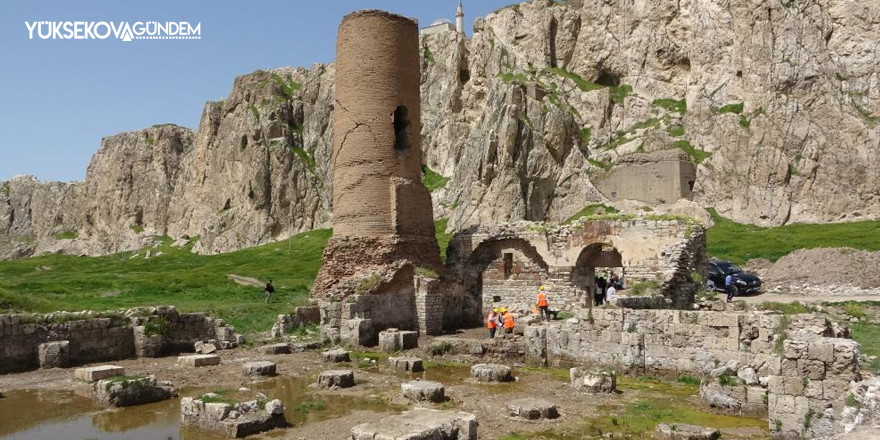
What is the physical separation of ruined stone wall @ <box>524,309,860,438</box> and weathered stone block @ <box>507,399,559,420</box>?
115 inches

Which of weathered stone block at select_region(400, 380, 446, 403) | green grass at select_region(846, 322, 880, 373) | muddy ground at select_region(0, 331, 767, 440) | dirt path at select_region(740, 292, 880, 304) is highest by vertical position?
dirt path at select_region(740, 292, 880, 304)

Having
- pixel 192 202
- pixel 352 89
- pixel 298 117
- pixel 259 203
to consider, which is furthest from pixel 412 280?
pixel 192 202

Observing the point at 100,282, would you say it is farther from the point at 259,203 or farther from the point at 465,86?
the point at 465,86

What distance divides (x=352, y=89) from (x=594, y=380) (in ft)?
48.6

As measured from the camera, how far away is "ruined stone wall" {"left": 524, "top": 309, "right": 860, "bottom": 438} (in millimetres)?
8648

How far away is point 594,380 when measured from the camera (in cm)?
1206

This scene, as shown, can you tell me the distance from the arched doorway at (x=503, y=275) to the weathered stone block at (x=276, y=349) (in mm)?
8251

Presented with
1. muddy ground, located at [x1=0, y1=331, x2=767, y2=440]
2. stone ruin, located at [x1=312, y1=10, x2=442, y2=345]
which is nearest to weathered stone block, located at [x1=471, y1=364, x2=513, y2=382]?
muddy ground, located at [x1=0, y1=331, x2=767, y2=440]

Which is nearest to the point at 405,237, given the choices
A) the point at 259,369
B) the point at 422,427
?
the point at 259,369

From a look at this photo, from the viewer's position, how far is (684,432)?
349 inches

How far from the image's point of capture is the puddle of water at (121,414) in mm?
9789

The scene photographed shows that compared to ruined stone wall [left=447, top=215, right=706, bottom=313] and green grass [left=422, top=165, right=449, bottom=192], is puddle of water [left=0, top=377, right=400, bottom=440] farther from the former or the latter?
green grass [left=422, top=165, right=449, bottom=192]

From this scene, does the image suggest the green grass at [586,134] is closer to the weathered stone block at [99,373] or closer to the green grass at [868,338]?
the green grass at [868,338]

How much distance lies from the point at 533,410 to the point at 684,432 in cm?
236
